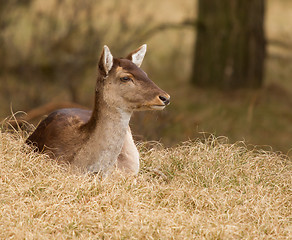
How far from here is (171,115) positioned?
11086 mm

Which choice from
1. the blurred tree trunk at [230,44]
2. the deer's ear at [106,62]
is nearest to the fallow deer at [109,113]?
the deer's ear at [106,62]

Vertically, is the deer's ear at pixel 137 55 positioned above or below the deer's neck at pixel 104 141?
above

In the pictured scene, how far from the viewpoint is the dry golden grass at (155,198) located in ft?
16.6

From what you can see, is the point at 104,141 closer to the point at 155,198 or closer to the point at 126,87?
the point at 126,87

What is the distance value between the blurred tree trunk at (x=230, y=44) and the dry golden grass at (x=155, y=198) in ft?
16.7

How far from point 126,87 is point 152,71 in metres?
8.11

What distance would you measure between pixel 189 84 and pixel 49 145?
21.9 ft

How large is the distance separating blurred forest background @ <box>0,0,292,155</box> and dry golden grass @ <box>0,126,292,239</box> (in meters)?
2.81

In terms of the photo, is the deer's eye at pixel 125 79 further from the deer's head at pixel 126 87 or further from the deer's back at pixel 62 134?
the deer's back at pixel 62 134

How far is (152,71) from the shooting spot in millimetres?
14070

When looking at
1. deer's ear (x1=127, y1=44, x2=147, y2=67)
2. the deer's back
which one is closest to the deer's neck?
the deer's back

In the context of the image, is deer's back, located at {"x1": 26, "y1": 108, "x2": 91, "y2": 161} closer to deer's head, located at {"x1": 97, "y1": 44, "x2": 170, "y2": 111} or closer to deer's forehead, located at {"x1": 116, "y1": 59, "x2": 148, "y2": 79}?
deer's head, located at {"x1": 97, "y1": 44, "x2": 170, "y2": 111}

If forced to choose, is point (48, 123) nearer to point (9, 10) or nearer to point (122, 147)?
point (122, 147)

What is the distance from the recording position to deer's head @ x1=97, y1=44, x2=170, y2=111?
5918 mm
